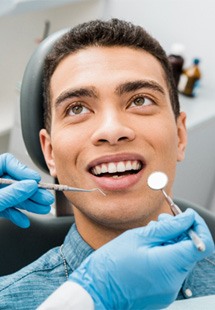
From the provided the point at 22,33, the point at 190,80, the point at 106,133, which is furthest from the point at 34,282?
the point at 22,33

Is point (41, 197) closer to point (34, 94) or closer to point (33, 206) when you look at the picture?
point (33, 206)

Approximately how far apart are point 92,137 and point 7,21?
5.96ft

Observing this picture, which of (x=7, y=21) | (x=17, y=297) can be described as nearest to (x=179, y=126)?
(x=17, y=297)

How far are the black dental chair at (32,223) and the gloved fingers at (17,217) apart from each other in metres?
0.08

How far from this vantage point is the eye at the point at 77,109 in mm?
1443

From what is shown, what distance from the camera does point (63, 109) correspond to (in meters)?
1.47

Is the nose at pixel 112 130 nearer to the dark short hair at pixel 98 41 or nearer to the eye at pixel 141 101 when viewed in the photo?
the eye at pixel 141 101

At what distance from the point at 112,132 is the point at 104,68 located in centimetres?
21

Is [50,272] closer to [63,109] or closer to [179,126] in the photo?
[63,109]

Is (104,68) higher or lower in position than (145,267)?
higher

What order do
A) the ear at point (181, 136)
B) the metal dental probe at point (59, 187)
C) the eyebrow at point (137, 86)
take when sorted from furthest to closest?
the ear at point (181, 136) < the eyebrow at point (137, 86) < the metal dental probe at point (59, 187)

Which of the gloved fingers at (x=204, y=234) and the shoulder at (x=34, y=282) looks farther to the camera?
the shoulder at (x=34, y=282)

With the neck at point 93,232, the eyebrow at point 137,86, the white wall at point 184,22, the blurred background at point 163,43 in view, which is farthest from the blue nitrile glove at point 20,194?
the white wall at point 184,22

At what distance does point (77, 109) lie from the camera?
4.80ft
